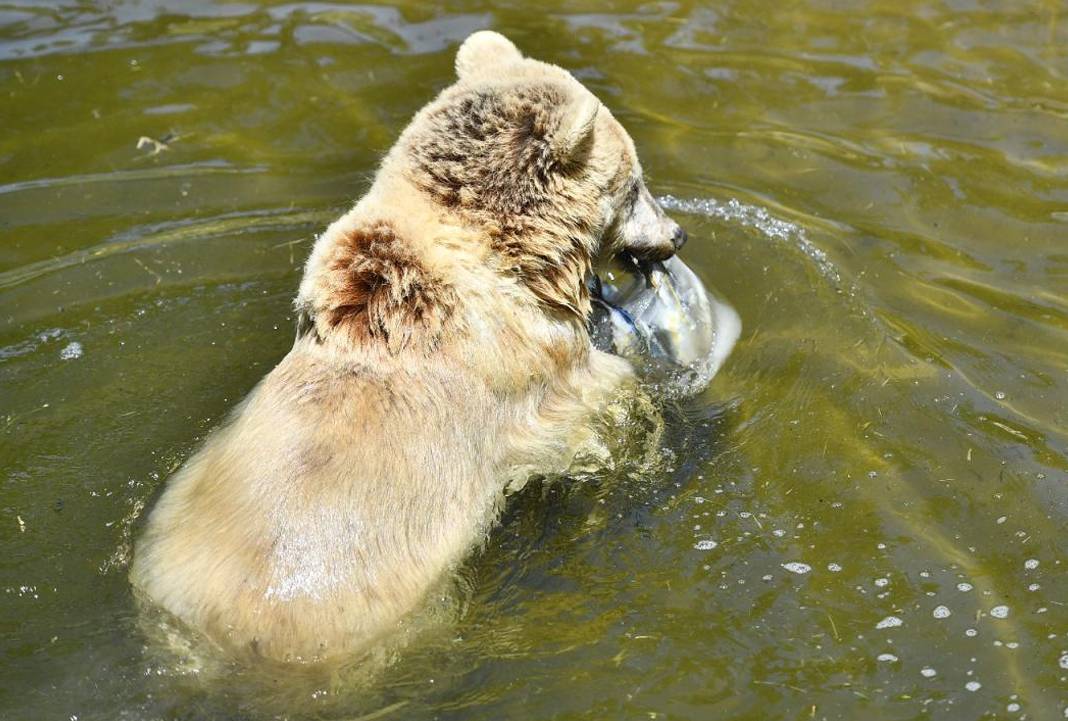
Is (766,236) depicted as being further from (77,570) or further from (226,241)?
(77,570)

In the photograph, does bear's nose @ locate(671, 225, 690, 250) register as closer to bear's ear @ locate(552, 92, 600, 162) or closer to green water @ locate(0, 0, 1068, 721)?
green water @ locate(0, 0, 1068, 721)

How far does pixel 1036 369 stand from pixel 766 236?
1836 mm

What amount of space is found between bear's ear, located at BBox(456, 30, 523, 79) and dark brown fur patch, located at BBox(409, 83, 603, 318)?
0.50 meters

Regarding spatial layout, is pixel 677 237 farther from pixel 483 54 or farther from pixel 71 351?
pixel 71 351

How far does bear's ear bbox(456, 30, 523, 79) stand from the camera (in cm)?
564

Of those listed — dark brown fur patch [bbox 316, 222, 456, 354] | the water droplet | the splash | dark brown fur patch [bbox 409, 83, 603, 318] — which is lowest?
the water droplet

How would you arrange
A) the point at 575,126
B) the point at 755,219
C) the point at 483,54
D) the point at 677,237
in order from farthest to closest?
the point at 755,219 → the point at 677,237 → the point at 483,54 → the point at 575,126

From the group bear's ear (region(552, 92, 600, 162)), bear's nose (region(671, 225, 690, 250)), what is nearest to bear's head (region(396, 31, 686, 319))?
bear's ear (region(552, 92, 600, 162))

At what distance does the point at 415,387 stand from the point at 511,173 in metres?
1.05

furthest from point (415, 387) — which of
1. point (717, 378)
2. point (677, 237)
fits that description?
point (717, 378)

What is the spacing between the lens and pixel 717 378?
626 centimetres

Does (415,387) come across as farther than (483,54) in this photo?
No

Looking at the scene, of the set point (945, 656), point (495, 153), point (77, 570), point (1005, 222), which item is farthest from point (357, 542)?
point (1005, 222)

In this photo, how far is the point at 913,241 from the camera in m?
7.13
